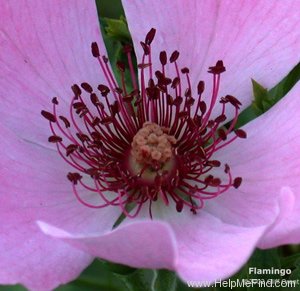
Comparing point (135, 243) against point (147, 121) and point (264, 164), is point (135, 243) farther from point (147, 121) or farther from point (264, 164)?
→ point (147, 121)

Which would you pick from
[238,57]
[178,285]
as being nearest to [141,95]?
[238,57]

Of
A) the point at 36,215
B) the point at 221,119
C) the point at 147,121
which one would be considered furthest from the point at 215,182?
the point at 36,215

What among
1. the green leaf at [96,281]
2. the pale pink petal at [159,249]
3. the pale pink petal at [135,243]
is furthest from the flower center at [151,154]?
the pale pink petal at [135,243]

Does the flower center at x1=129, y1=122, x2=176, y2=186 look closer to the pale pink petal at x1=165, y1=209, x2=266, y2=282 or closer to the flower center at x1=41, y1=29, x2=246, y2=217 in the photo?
the flower center at x1=41, y1=29, x2=246, y2=217

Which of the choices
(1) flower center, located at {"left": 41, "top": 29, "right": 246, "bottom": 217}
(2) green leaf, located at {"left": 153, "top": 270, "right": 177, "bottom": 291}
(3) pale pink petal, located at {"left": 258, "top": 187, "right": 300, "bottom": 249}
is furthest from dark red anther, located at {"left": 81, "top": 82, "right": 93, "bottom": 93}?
(3) pale pink petal, located at {"left": 258, "top": 187, "right": 300, "bottom": 249}

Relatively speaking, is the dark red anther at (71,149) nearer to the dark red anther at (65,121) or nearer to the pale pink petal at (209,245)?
the dark red anther at (65,121)

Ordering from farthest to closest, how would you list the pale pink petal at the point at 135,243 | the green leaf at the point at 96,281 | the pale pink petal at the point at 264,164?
the green leaf at the point at 96,281 < the pale pink petal at the point at 264,164 < the pale pink petal at the point at 135,243
